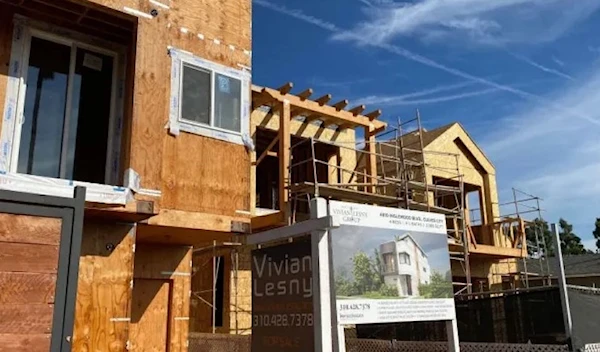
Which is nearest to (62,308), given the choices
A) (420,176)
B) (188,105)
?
(188,105)

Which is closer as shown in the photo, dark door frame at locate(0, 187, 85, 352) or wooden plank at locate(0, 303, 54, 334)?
wooden plank at locate(0, 303, 54, 334)

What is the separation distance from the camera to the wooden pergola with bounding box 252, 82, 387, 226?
1391 centimetres

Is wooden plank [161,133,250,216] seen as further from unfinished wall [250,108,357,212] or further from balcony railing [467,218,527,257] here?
balcony railing [467,218,527,257]

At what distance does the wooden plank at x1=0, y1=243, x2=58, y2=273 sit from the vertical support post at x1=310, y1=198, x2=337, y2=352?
264 cm

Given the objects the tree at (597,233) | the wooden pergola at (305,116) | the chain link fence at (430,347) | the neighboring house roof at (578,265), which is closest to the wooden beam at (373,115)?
the wooden pergola at (305,116)

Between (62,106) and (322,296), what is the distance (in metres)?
4.95

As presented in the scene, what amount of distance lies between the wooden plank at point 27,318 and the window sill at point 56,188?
107 inches

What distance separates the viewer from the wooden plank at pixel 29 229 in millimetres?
4129

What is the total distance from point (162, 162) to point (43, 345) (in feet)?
14.0

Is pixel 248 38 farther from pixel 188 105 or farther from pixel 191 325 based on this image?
pixel 191 325

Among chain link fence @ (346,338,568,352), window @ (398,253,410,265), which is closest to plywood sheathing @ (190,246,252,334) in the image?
chain link fence @ (346,338,568,352)

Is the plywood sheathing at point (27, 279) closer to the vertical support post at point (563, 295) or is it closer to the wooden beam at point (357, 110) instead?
the vertical support post at point (563, 295)

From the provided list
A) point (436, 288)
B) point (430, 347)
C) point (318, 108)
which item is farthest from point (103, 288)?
point (318, 108)

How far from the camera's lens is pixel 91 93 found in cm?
837
